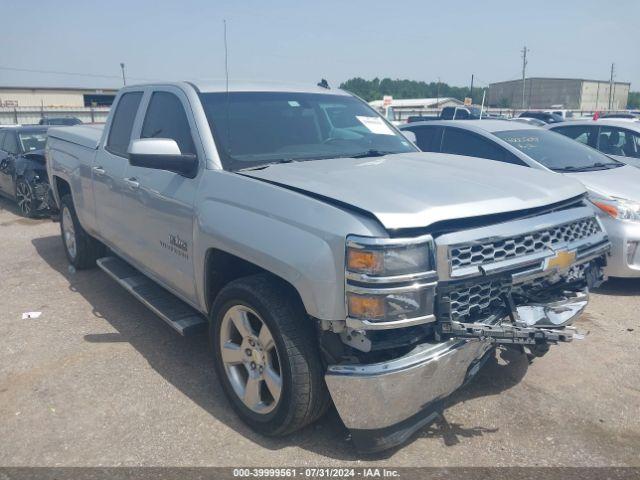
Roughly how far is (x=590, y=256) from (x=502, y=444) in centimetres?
115

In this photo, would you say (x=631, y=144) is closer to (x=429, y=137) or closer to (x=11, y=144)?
(x=429, y=137)

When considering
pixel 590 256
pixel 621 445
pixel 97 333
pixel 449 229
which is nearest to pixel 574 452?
pixel 621 445

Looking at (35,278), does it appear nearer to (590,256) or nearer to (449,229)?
(449,229)

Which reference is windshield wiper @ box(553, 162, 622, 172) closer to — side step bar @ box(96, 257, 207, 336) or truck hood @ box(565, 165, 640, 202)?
truck hood @ box(565, 165, 640, 202)

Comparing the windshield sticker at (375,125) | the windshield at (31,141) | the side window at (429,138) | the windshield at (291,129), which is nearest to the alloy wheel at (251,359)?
the windshield at (291,129)

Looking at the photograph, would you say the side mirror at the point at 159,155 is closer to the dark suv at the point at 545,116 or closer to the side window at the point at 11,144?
the side window at the point at 11,144

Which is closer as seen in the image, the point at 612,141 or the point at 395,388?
the point at 395,388

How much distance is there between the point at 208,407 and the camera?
3.46 meters

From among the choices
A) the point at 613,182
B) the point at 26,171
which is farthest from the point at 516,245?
the point at 26,171

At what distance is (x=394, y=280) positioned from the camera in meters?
2.44

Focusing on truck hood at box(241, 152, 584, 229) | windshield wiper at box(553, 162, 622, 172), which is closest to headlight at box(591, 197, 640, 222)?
windshield wiper at box(553, 162, 622, 172)

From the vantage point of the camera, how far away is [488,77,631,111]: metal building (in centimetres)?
7069

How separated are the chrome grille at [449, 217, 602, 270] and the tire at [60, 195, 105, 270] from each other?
448 cm

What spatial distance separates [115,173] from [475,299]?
3.14 m
